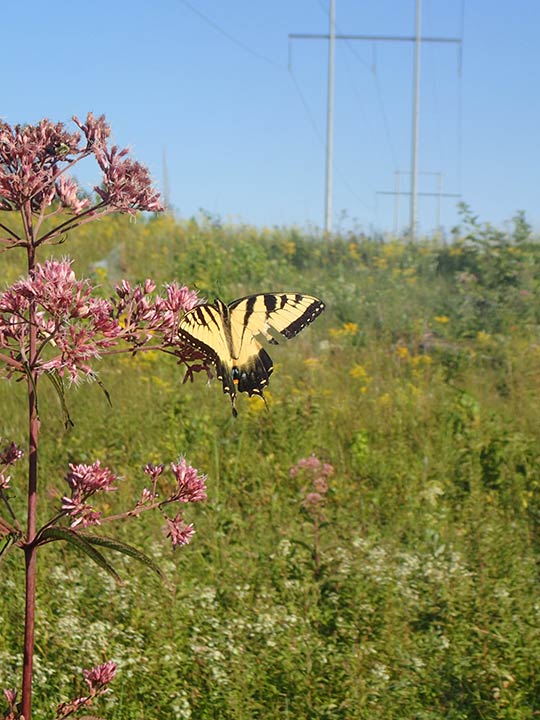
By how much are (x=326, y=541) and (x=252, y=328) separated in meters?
2.03

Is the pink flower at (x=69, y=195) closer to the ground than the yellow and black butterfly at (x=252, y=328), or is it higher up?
higher up

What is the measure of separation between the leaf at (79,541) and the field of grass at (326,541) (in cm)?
52

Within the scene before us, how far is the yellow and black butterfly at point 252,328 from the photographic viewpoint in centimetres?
224

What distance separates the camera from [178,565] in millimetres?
3854

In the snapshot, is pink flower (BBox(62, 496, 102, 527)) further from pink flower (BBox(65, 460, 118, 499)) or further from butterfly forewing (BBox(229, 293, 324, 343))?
butterfly forewing (BBox(229, 293, 324, 343))

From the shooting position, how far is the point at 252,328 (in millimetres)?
2389

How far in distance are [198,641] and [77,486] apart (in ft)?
5.22

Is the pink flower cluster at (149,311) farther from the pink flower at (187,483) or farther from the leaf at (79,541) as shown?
the leaf at (79,541)

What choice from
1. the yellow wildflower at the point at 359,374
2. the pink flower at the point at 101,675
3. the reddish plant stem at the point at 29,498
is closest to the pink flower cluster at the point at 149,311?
the reddish plant stem at the point at 29,498

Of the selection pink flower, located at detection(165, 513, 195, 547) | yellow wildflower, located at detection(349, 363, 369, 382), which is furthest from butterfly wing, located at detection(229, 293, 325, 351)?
yellow wildflower, located at detection(349, 363, 369, 382)

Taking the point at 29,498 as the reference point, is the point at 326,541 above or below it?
below

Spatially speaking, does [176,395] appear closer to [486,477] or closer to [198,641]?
[486,477]

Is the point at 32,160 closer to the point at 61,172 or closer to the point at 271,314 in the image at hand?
the point at 61,172

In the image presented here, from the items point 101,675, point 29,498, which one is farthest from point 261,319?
point 101,675
